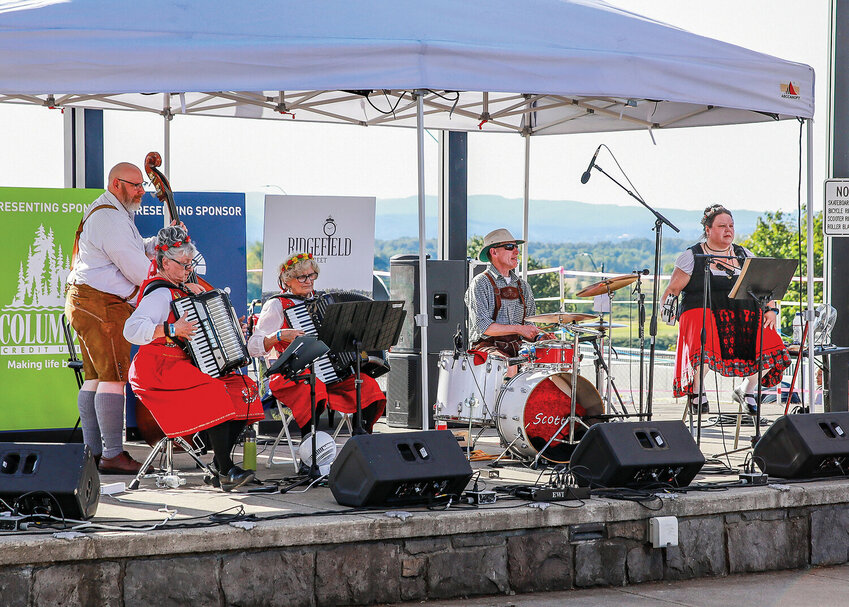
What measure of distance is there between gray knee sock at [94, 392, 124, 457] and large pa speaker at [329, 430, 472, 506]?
5.48 ft

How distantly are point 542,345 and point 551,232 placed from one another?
11196cm

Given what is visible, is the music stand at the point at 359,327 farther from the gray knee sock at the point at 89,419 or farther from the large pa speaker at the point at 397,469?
the gray knee sock at the point at 89,419

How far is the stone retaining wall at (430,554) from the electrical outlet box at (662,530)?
4 centimetres

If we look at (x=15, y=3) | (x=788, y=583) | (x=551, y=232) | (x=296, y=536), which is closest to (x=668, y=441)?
(x=788, y=583)

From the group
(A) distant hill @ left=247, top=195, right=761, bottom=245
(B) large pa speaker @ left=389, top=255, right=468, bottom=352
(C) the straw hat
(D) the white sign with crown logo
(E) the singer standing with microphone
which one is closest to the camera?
(E) the singer standing with microphone

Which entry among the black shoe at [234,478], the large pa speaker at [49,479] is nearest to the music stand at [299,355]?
the black shoe at [234,478]

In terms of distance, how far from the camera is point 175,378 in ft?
17.2

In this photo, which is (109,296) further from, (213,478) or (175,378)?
(213,478)

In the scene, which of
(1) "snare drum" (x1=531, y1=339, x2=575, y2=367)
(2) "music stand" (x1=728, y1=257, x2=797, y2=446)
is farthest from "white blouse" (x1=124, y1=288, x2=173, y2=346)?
(2) "music stand" (x1=728, y1=257, x2=797, y2=446)

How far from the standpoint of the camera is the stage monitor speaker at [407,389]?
8211mm

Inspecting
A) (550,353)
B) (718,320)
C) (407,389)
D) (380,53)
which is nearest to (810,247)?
(718,320)

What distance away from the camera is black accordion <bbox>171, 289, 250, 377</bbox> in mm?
5184

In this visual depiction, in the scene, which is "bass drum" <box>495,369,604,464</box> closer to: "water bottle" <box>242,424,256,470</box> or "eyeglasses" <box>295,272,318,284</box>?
"eyeglasses" <box>295,272,318,284</box>

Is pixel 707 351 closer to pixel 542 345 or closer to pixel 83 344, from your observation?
pixel 542 345
